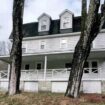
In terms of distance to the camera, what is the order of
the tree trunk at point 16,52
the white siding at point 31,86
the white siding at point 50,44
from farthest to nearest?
the white siding at point 50,44 → the white siding at point 31,86 → the tree trunk at point 16,52

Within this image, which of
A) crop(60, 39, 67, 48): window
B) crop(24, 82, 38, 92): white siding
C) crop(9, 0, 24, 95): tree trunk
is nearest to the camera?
crop(9, 0, 24, 95): tree trunk

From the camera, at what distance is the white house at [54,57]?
835 inches

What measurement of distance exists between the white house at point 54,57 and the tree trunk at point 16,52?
8.77 meters

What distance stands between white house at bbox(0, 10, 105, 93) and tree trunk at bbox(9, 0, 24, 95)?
8773 millimetres

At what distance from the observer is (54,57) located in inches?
937

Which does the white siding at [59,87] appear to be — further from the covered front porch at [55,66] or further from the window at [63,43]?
the window at [63,43]

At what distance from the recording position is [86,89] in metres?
20.2

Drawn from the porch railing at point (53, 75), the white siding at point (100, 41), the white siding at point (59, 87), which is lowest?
the white siding at point (59, 87)

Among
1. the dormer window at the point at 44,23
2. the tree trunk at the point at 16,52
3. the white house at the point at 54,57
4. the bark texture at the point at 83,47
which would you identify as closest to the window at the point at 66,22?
the white house at the point at 54,57

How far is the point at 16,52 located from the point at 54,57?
436 inches

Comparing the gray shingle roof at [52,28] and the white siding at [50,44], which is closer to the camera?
the white siding at [50,44]

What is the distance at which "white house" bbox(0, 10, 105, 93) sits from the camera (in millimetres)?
21219

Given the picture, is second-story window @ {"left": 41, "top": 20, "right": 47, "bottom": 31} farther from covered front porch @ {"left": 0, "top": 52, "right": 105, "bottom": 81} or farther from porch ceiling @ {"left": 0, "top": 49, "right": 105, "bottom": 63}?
porch ceiling @ {"left": 0, "top": 49, "right": 105, "bottom": 63}

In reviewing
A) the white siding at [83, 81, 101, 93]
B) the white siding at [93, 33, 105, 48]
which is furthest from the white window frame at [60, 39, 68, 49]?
the white siding at [83, 81, 101, 93]
